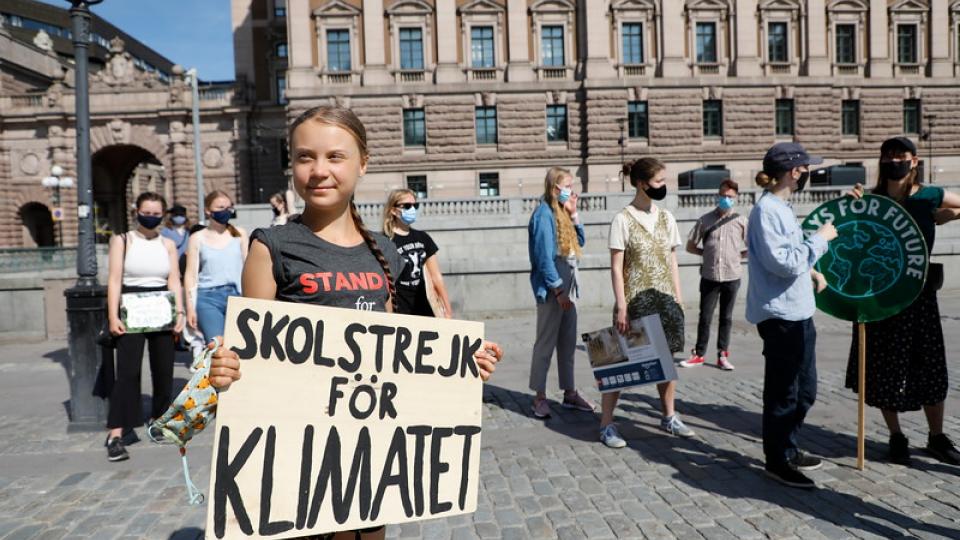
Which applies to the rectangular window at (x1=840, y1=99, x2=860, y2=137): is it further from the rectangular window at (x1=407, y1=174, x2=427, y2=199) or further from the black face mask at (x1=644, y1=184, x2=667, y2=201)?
the black face mask at (x1=644, y1=184, x2=667, y2=201)

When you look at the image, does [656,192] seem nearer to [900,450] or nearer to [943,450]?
[900,450]

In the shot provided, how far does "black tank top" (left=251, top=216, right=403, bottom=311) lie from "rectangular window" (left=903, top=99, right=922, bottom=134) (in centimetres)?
4263

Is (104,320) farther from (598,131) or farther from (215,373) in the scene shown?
(598,131)

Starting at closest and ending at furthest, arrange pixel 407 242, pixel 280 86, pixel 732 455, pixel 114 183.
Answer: pixel 732 455 → pixel 407 242 → pixel 280 86 → pixel 114 183

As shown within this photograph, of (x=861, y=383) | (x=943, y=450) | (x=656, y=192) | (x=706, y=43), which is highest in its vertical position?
(x=706, y=43)

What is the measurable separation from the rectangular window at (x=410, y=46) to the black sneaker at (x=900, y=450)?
108 feet

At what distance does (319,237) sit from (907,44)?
43970 mm

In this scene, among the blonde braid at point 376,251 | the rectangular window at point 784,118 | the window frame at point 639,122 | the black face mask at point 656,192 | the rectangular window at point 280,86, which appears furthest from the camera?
the rectangular window at point 280,86

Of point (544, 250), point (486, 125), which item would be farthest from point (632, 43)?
point (544, 250)

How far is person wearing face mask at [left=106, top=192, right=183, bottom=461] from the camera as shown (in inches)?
207

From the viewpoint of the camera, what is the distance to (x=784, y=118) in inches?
1393

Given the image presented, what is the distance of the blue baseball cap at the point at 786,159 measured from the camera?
13.2 ft

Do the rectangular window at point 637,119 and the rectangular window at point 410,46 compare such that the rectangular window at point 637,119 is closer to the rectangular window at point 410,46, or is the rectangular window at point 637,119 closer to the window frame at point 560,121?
the window frame at point 560,121

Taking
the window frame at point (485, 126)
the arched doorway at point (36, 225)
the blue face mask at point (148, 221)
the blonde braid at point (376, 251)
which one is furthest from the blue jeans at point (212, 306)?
the arched doorway at point (36, 225)
